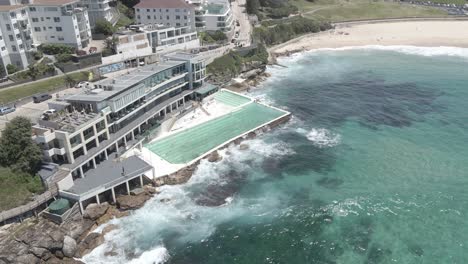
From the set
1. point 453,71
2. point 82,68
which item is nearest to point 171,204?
point 82,68

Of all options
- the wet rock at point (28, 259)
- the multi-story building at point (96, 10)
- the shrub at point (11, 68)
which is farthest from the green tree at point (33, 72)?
the wet rock at point (28, 259)

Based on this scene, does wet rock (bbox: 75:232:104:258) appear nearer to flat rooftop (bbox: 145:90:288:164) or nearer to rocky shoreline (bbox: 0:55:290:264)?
rocky shoreline (bbox: 0:55:290:264)

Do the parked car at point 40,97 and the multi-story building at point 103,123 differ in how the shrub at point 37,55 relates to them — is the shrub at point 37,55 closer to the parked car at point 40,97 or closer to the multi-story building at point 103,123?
the parked car at point 40,97

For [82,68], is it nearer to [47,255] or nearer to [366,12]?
[47,255]

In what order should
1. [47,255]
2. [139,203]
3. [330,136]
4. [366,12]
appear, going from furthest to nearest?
[366,12]
[330,136]
[139,203]
[47,255]

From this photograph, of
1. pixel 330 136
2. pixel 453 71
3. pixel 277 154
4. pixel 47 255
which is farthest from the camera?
pixel 453 71

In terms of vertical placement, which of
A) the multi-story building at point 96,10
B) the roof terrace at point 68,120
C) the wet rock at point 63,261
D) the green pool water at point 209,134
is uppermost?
the multi-story building at point 96,10
